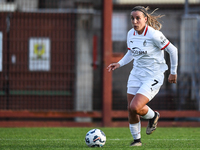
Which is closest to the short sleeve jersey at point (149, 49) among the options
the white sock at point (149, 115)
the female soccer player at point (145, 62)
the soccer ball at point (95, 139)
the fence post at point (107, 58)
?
the female soccer player at point (145, 62)

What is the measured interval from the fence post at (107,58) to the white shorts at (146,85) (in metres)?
3.11

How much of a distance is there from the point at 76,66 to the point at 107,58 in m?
0.72

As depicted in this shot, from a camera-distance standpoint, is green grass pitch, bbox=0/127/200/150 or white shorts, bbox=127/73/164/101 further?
green grass pitch, bbox=0/127/200/150

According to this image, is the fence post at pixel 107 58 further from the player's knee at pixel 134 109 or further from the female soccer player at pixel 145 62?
the player's knee at pixel 134 109

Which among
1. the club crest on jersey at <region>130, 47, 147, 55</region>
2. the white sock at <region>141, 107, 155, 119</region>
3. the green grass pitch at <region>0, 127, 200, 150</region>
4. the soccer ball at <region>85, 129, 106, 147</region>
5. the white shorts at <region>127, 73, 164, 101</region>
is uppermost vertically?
the club crest on jersey at <region>130, 47, 147, 55</region>

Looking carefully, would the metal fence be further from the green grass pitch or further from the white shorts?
the white shorts

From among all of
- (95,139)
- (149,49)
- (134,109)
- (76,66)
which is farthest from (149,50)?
(76,66)

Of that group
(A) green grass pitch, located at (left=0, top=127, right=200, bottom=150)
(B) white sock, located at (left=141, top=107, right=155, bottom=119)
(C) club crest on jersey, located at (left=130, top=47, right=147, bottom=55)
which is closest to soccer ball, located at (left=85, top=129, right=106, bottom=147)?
(A) green grass pitch, located at (left=0, top=127, right=200, bottom=150)

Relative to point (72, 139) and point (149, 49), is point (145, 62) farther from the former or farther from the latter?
point (72, 139)

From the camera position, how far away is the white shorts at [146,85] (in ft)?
15.9

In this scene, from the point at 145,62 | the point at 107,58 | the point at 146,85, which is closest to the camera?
the point at 146,85

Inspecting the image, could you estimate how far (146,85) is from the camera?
16.0 feet

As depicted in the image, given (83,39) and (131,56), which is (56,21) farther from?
(131,56)

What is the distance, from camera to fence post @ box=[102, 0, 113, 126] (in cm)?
816
